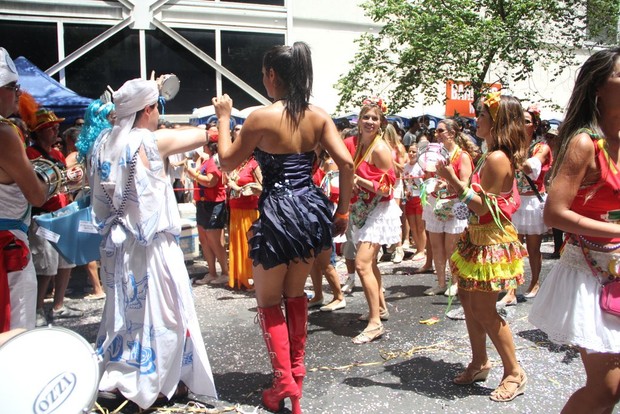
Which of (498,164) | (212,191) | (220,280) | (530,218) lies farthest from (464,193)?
(220,280)

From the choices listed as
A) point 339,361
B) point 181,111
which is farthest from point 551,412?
point 181,111

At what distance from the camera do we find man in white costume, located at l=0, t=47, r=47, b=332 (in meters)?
2.90

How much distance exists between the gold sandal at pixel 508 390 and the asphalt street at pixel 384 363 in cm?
4

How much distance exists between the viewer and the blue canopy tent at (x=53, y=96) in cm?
816

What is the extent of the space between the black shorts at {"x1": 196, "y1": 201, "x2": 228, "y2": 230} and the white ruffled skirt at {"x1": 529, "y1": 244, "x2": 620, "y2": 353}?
15.7 ft

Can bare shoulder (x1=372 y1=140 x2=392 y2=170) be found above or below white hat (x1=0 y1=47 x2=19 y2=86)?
below

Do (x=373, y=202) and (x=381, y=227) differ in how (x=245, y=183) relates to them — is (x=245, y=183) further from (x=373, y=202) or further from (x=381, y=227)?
(x=381, y=227)

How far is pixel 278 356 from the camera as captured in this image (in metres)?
3.34

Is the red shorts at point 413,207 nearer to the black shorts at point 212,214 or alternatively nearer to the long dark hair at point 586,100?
the black shorts at point 212,214

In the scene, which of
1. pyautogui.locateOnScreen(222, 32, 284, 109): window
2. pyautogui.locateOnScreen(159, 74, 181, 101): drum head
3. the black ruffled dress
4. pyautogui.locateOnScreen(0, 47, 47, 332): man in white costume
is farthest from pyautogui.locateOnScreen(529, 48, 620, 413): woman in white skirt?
pyautogui.locateOnScreen(222, 32, 284, 109): window

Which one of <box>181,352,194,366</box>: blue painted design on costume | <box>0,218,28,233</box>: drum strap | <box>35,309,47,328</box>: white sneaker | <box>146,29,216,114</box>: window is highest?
<box>146,29,216,114</box>: window

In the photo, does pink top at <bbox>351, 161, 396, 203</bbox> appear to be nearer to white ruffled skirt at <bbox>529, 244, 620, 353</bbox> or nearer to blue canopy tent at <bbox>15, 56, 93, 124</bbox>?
white ruffled skirt at <bbox>529, 244, 620, 353</bbox>

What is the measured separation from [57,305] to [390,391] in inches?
143

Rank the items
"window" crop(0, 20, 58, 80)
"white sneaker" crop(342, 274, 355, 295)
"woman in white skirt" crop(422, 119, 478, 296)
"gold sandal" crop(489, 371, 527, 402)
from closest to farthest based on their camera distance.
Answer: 1. "gold sandal" crop(489, 371, 527, 402)
2. "woman in white skirt" crop(422, 119, 478, 296)
3. "white sneaker" crop(342, 274, 355, 295)
4. "window" crop(0, 20, 58, 80)
